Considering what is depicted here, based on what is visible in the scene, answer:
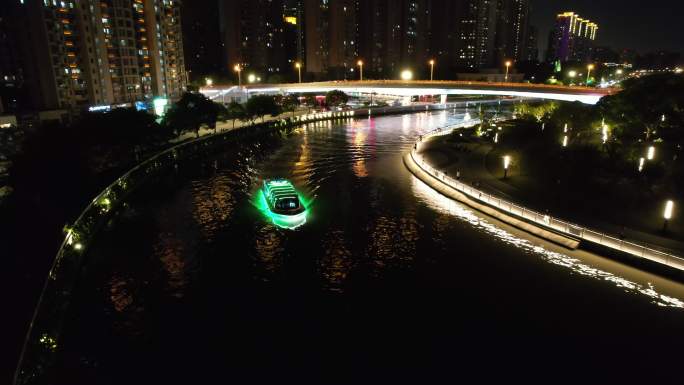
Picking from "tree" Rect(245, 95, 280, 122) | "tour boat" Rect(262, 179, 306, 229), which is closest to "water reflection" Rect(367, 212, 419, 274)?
"tour boat" Rect(262, 179, 306, 229)

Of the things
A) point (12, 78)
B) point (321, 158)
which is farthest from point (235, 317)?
point (12, 78)

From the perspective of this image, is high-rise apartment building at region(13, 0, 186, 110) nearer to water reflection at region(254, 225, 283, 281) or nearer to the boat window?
the boat window

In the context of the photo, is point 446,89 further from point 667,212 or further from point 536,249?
point 536,249

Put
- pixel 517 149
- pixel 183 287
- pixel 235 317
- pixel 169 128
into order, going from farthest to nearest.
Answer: pixel 169 128
pixel 517 149
pixel 183 287
pixel 235 317

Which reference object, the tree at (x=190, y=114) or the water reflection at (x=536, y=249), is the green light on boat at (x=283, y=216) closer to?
the water reflection at (x=536, y=249)

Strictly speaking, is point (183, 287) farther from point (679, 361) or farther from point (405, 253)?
point (679, 361)
